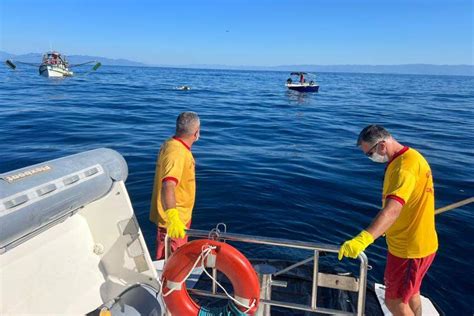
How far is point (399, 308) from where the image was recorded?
367cm

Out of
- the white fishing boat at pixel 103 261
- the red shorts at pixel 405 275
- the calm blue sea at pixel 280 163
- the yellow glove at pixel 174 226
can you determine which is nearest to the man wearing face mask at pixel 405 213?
the red shorts at pixel 405 275

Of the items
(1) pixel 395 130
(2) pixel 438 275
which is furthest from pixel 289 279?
(1) pixel 395 130

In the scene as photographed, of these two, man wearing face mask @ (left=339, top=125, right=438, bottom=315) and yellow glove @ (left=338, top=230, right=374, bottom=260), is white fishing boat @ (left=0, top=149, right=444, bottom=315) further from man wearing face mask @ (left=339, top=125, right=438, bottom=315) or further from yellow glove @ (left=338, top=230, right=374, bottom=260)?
man wearing face mask @ (left=339, top=125, right=438, bottom=315)

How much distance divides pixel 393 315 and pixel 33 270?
3.37m

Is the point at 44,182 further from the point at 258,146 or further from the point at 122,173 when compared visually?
the point at 258,146

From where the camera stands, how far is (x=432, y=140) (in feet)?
49.7

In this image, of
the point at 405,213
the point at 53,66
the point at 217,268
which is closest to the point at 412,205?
the point at 405,213

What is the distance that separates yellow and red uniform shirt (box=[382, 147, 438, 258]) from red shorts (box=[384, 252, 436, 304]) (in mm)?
63

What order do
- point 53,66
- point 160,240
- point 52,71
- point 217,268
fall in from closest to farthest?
point 217,268 < point 160,240 < point 52,71 < point 53,66

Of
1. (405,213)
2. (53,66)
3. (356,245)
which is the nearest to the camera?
(356,245)

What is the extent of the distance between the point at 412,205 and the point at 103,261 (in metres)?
2.98

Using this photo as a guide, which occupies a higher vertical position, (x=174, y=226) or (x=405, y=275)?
(x=174, y=226)

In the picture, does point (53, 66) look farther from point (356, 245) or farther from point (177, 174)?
point (356, 245)

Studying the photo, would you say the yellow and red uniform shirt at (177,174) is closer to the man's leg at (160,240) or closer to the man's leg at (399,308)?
the man's leg at (160,240)
